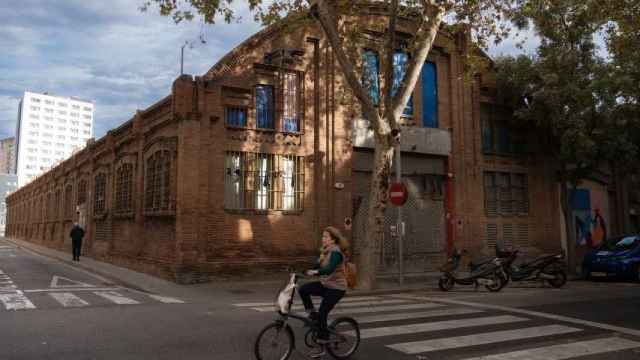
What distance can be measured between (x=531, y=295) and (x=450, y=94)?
10172mm

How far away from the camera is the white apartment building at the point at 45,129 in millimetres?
138375

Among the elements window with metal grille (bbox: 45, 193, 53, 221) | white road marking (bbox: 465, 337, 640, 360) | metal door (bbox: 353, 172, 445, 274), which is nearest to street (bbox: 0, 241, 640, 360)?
white road marking (bbox: 465, 337, 640, 360)

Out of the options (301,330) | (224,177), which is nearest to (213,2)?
(224,177)

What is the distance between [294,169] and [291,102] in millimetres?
2252

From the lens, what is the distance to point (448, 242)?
20891 mm

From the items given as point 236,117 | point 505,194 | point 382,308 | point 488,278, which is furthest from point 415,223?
point 382,308

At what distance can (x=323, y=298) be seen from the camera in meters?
6.71

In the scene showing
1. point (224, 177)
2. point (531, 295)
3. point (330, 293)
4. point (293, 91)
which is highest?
point (293, 91)

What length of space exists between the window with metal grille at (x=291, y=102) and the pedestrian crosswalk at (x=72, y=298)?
7.23 metres

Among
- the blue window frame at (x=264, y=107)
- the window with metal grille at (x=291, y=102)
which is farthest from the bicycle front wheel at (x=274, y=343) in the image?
the window with metal grille at (x=291, y=102)

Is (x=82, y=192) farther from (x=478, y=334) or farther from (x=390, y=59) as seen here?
(x=478, y=334)

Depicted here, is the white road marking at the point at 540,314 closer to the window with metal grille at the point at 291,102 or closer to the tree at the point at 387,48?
the tree at the point at 387,48

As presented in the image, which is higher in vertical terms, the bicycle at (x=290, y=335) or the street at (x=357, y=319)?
the bicycle at (x=290, y=335)

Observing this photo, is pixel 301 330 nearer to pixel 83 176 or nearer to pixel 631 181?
pixel 631 181
